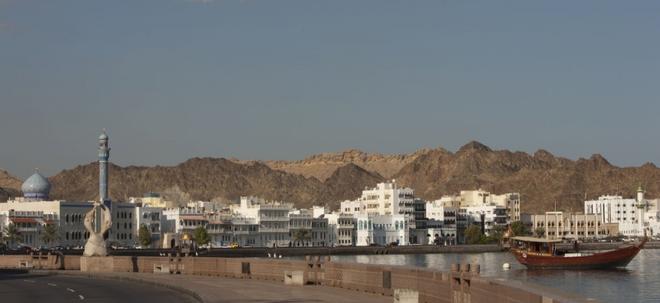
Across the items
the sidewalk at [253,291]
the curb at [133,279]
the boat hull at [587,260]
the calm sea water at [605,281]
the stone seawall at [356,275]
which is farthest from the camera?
the boat hull at [587,260]

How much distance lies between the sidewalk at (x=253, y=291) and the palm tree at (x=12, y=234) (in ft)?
432

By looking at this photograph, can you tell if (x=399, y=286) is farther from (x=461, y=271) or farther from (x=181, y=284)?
(x=181, y=284)

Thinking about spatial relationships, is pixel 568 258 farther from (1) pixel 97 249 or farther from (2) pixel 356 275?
(2) pixel 356 275

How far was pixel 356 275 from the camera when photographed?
39.0 meters

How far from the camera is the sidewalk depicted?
117 ft

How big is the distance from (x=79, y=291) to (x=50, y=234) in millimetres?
134360

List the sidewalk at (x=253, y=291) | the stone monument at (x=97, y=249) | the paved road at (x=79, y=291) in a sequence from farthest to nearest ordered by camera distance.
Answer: the stone monument at (x=97, y=249), the paved road at (x=79, y=291), the sidewalk at (x=253, y=291)

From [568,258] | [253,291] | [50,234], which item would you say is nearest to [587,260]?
[568,258]

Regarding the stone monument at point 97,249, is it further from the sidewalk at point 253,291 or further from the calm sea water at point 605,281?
the calm sea water at point 605,281

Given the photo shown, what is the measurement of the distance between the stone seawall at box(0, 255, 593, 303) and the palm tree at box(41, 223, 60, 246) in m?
105

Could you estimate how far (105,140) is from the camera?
19662 centimetres

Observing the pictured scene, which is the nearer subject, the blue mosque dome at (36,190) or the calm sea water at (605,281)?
the calm sea water at (605,281)

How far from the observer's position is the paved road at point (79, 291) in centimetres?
4050

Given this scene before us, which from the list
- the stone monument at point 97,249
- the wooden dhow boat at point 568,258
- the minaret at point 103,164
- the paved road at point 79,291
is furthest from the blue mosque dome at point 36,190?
the paved road at point 79,291
